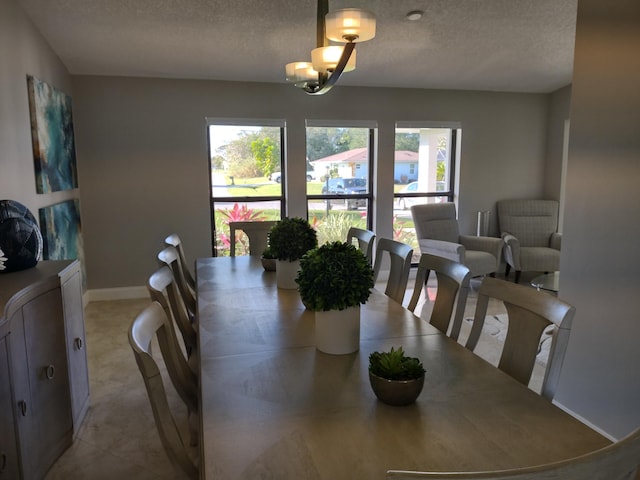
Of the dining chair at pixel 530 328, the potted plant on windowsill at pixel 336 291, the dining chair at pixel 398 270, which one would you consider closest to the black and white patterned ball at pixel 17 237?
the potted plant on windowsill at pixel 336 291

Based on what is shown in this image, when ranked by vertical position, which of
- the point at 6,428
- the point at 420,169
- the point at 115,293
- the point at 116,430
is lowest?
the point at 116,430

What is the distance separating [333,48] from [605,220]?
1.61m

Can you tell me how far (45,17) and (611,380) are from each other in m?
4.40

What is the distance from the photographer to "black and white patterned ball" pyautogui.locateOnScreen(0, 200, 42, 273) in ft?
7.20

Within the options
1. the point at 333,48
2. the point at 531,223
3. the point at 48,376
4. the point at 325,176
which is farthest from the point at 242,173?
the point at 531,223

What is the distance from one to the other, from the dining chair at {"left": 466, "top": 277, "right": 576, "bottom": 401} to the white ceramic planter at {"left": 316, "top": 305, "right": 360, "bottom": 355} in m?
0.54

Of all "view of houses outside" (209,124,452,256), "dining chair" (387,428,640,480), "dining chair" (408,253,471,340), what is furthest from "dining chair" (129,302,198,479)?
"view of houses outside" (209,124,452,256)

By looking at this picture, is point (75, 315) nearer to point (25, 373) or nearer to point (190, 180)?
point (25, 373)

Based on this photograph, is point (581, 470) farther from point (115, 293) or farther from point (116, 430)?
point (115, 293)

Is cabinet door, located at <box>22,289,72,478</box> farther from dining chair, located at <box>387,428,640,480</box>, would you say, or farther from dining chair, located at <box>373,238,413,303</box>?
dining chair, located at <box>387,428,640,480</box>

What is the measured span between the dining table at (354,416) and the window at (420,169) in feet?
13.4

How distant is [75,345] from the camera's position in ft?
8.25

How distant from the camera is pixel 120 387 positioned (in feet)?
9.98

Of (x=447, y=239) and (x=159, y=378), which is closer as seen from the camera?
(x=159, y=378)
